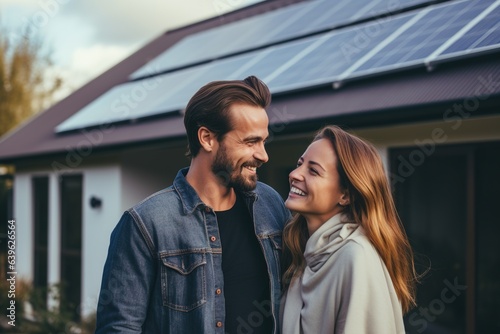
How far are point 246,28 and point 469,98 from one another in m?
7.07

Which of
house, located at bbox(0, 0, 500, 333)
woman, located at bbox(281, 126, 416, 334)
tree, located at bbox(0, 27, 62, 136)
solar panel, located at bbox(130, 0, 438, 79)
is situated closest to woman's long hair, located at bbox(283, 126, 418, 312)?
woman, located at bbox(281, 126, 416, 334)

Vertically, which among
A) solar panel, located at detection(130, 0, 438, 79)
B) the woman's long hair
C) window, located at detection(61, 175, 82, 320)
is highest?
solar panel, located at detection(130, 0, 438, 79)

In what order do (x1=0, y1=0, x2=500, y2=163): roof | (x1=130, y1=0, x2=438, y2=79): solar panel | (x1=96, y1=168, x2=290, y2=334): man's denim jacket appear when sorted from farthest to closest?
(x1=130, y1=0, x2=438, y2=79): solar panel → (x1=0, y1=0, x2=500, y2=163): roof → (x1=96, y1=168, x2=290, y2=334): man's denim jacket

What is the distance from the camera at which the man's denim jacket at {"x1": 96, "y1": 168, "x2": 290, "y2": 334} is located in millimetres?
2945

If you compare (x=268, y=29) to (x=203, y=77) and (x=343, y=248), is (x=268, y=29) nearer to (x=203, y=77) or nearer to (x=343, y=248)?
(x=203, y=77)

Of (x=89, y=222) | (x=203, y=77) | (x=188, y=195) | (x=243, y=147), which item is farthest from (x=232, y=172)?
(x=89, y=222)

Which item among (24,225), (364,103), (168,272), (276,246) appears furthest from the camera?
(24,225)

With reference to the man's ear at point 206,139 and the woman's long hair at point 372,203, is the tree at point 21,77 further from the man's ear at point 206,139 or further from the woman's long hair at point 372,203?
the woman's long hair at point 372,203

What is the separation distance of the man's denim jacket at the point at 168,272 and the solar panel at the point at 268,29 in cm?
609

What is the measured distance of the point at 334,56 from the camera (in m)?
7.93

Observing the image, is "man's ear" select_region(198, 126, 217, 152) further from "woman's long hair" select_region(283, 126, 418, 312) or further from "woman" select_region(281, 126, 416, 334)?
"woman's long hair" select_region(283, 126, 418, 312)

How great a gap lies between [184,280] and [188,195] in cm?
40

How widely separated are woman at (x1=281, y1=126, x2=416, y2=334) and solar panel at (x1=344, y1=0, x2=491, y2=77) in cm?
351

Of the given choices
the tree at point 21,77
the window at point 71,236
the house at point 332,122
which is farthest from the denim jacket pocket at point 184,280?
the tree at point 21,77
